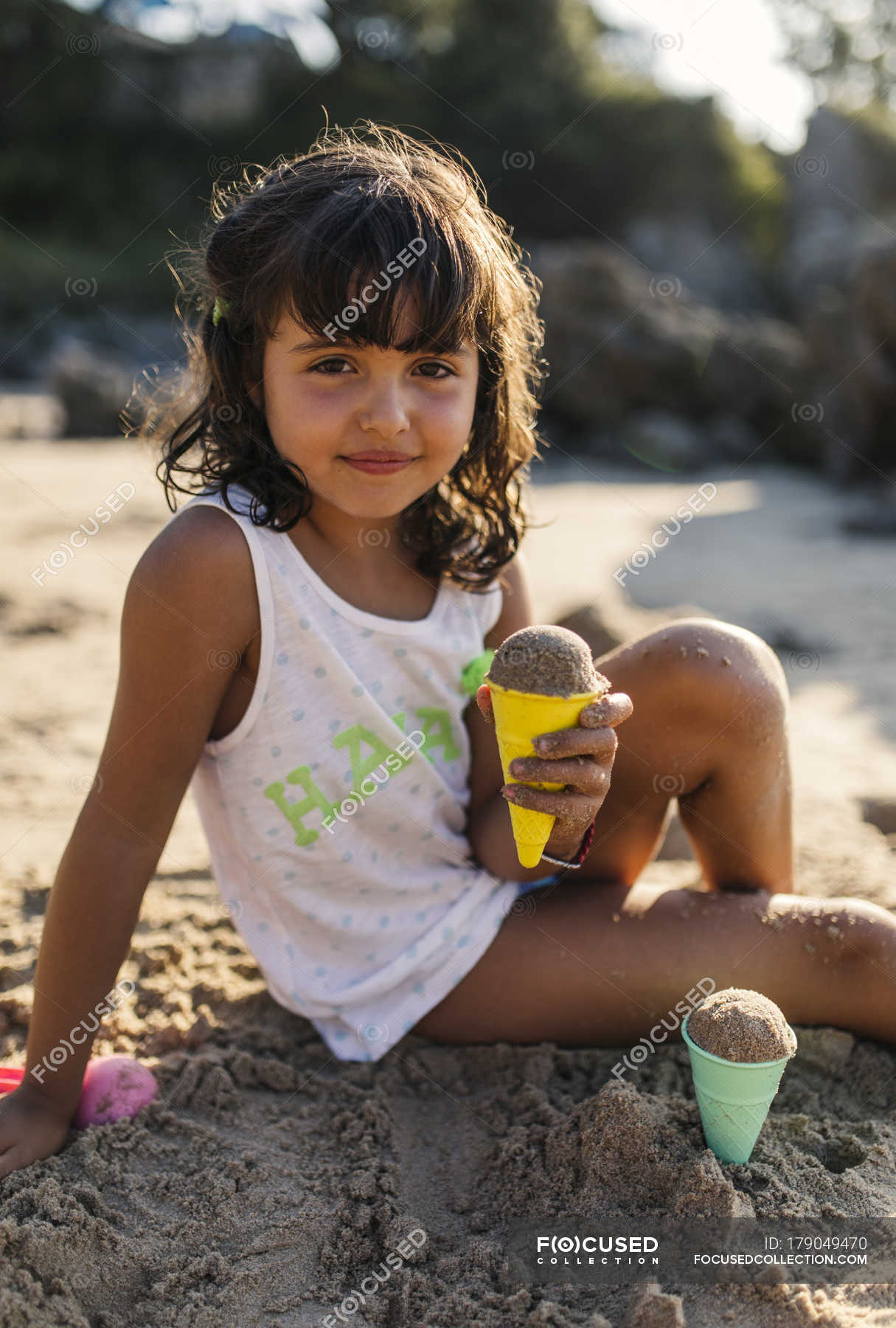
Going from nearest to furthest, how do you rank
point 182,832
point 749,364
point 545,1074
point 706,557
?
point 545,1074 → point 182,832 → point 706,557 → point 749,364

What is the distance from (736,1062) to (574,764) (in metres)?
0.50

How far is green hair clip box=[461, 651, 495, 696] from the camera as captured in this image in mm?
2117

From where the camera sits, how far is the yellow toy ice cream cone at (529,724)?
1.50 meters

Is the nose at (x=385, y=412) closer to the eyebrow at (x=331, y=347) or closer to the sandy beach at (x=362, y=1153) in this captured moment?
the eyebrow at (x=331, y=347)

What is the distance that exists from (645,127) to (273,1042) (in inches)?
980

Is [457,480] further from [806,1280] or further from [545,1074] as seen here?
[806,1280]

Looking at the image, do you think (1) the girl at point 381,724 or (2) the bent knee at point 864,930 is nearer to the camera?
(1) the girl at point 381,724

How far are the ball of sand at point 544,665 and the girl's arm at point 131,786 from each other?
0.54 metres

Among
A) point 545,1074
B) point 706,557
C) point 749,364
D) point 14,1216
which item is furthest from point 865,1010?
point 749,364

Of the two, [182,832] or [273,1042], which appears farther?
[182,832]

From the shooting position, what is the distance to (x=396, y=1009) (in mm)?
2010

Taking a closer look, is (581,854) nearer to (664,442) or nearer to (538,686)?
(538,686)

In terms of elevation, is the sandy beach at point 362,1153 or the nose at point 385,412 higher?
the nose at point 385,412

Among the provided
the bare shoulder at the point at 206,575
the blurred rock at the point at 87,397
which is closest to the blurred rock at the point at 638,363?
the blurred rock at the point at 87,397
